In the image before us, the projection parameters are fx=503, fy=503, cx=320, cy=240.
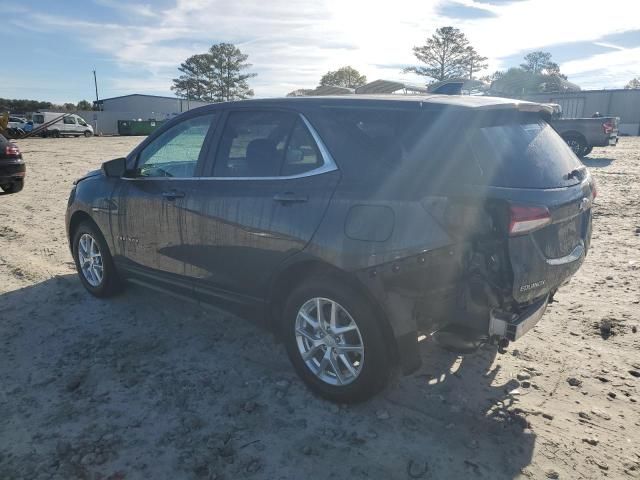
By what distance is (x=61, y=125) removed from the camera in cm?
→ 4053

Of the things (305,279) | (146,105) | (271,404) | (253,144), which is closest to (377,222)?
(305,279)

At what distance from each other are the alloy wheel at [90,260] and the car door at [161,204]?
45cm

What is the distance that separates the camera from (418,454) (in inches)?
105

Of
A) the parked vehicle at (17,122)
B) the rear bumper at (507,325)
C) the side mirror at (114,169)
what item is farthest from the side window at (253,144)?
the parked vehicle at (17,122)

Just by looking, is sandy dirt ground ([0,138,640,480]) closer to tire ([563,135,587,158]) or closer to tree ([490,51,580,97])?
tire ([563,135,587,158])

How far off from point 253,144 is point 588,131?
17.0 m

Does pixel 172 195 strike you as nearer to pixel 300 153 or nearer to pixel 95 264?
pixel 300 153

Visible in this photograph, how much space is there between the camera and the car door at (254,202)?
10.1ft

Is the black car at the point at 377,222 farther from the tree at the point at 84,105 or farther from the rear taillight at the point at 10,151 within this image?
the tree at the point at 84,105

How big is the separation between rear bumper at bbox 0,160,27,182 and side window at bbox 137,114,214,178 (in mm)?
8072

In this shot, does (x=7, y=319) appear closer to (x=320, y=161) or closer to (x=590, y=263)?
(x=320, y=161)

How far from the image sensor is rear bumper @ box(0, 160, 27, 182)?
34.6 ft

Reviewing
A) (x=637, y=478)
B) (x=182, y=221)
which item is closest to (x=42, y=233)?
(x=182, y=221)

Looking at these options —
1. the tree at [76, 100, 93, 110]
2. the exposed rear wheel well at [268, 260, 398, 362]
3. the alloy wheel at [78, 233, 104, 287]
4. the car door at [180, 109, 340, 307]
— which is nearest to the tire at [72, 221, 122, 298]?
the alloy wheel at [78, 233, 104, 287]
